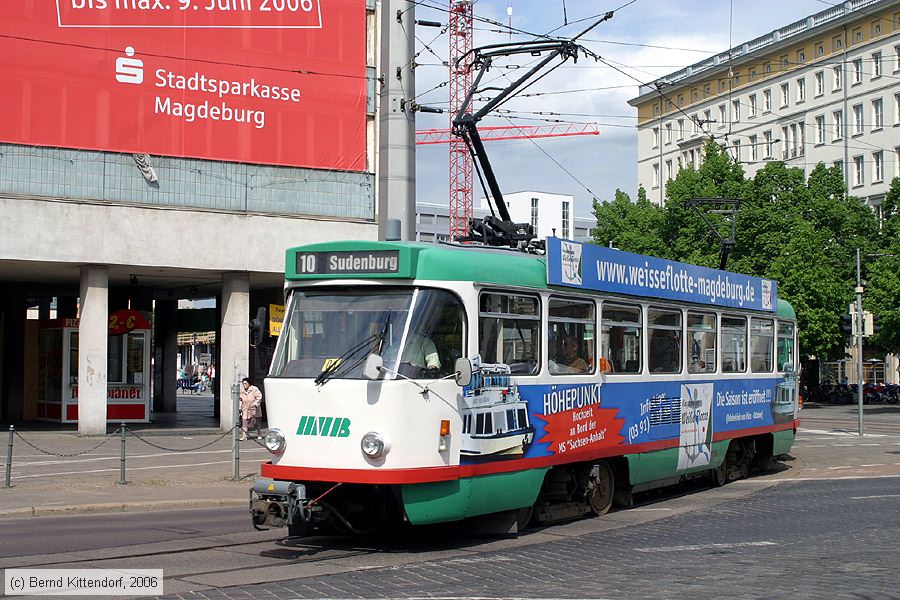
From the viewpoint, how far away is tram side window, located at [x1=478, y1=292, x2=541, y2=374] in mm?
11914

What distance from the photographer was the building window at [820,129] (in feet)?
255

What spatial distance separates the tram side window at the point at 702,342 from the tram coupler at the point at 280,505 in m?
7.50

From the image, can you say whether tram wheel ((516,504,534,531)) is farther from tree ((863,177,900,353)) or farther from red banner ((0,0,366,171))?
tree ((863,177,900,353))

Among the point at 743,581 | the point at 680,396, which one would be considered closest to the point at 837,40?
the point at 680,396

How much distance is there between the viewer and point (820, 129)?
3076 inches

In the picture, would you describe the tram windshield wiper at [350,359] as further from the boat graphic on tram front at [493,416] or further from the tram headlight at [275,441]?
the boat graphic on tram front at [493,416]

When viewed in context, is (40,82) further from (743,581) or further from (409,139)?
(743,581)

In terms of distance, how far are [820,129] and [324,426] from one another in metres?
72.8

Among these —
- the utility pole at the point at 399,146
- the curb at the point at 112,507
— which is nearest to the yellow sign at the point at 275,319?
the utility pole at the point at 399,146

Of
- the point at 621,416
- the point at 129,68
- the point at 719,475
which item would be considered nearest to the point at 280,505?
the point at 621,416

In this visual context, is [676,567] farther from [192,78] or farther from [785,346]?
[192,78]

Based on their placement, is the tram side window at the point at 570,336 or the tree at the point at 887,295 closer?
the tram side window at the point at 570,336

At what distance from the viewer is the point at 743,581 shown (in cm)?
958

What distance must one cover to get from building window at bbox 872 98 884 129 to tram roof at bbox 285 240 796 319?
6556cm
